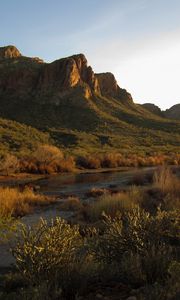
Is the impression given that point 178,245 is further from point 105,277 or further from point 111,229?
point 105,277

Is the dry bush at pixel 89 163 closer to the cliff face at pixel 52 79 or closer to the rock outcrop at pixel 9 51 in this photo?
the cliff face at pixel 52 79

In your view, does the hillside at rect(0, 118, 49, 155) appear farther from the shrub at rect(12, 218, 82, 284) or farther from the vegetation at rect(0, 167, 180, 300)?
the shrub at rect(12, 218, 82, 284)

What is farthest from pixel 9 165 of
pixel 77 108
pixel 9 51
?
pixel 9 51

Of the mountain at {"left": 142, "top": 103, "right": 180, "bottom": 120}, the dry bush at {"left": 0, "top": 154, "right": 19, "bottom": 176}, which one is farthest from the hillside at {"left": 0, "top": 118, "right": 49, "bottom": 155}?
the mountain at {"left": 142, "top": 103, "right": 180, "bottom": 120}

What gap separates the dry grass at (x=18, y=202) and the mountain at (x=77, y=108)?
33.2 m

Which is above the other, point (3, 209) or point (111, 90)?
point (111, 90)

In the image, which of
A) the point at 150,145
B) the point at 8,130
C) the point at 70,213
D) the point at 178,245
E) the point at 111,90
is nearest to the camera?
the point at 178,245

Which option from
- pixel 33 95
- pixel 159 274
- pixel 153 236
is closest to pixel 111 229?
pixel 153 236

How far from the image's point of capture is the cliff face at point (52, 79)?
8150 centimetres

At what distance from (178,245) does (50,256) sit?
2.82 m

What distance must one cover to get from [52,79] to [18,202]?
7155 centimetres

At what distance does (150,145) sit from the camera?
62.6 metres

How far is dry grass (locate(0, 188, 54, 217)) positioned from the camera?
14321 mm

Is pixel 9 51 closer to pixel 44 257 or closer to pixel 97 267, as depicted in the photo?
pixel 97 267
